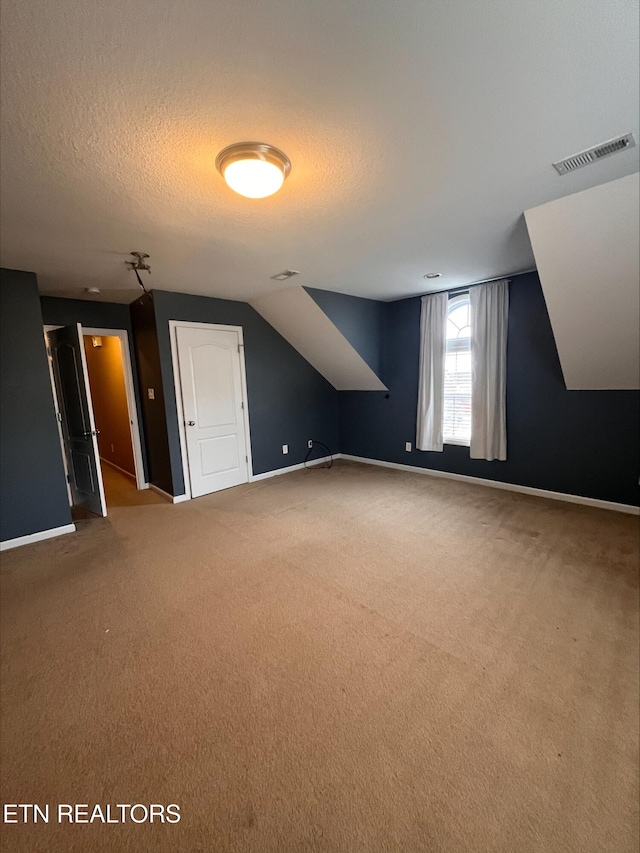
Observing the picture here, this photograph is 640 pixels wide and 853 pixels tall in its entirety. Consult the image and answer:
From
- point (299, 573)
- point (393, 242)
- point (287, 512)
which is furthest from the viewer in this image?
point (287, 512)

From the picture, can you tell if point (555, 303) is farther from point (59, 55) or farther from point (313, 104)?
point (59, 55)

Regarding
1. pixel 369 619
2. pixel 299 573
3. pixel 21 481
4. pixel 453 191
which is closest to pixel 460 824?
A: pixel 369 619

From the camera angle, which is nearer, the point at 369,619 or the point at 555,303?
the point at 369,619

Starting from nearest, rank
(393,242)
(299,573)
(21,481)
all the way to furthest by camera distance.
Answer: (299,573), (393,242), (21,481)

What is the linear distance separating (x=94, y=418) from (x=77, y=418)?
3.17ft

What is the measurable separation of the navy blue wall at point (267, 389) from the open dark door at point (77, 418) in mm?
765

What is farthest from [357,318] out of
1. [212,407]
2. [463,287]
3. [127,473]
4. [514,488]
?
[127,473]

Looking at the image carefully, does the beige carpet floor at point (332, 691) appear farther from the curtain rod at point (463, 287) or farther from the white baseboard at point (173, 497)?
the curtain rod at point (463, 287)

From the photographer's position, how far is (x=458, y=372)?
439 centimetres

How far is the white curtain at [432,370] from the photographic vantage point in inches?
172

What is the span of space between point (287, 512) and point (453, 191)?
3105 mm

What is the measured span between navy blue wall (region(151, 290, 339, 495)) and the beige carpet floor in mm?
1961

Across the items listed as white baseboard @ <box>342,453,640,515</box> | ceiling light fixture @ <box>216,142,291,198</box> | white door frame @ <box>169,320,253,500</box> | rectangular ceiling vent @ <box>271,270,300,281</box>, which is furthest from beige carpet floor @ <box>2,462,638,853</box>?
rectangular ceiling vent @ <box>271,270,300,281</box>

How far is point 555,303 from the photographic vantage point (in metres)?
2.77
